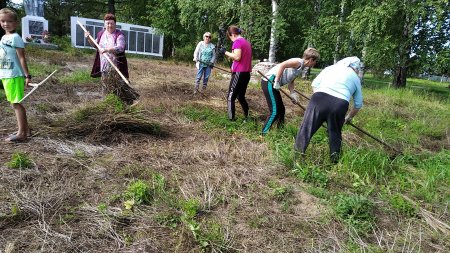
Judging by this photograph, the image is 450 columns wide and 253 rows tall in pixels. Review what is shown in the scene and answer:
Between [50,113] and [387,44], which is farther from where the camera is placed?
[387,44]

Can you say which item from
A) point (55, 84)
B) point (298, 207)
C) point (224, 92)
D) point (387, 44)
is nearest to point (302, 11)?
point (387, 44)

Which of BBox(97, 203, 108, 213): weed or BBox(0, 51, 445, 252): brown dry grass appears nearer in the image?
BBox(0, 51, 445, 252): brown dry grass

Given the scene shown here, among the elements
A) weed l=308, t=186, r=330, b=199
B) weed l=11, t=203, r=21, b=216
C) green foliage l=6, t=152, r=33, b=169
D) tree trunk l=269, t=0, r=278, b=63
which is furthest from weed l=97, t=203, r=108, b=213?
tree trunk l=269, t=0, r=278, b=63

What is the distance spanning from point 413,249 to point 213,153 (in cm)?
225

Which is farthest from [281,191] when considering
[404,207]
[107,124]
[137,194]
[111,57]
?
[111,57]

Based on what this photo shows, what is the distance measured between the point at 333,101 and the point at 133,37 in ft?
68.4

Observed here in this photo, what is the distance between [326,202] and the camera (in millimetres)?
3045

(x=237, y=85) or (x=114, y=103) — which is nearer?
(x=114, y=103)

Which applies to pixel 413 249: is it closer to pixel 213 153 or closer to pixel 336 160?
pixel 336 160

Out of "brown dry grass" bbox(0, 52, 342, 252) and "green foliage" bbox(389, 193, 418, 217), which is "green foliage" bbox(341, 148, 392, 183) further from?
"brown dry grass" bbox(0, 52, 342, 252)

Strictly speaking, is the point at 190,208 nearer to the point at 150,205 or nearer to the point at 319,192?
the point at 150,205

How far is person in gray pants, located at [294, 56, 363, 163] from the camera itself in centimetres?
354

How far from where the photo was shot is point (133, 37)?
22234 millimetres

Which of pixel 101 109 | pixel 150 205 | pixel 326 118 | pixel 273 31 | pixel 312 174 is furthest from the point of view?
pixel 273 31
